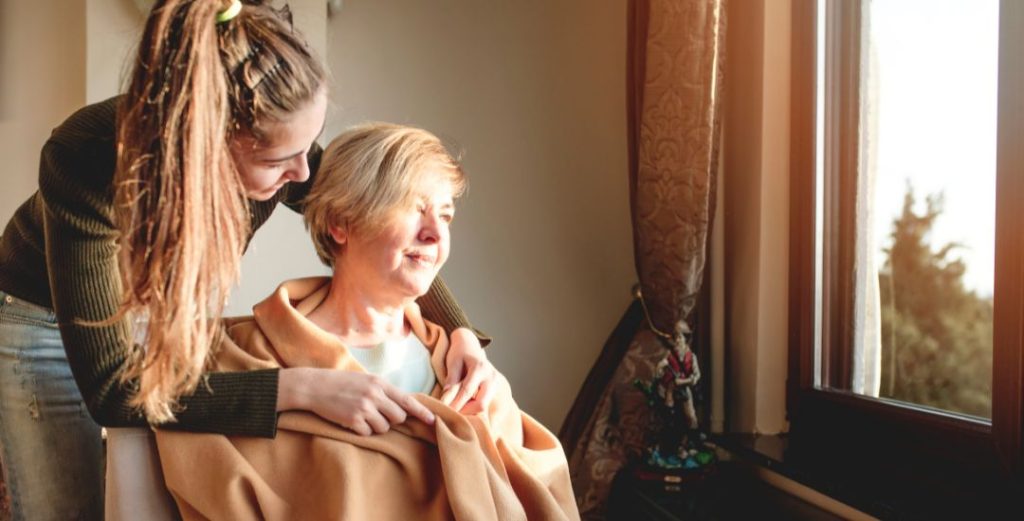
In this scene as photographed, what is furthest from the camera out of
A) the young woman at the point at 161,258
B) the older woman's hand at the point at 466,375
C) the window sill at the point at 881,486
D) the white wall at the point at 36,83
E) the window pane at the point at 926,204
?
the white wall at the point at 36,83

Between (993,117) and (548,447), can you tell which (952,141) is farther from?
(548,447)

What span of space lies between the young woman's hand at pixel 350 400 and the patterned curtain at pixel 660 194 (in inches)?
43.4

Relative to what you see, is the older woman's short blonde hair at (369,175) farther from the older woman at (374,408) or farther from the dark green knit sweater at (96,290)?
the dark green knit sweater at (96,290)

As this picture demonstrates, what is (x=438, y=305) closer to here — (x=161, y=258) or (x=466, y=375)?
(x=466, y=375)

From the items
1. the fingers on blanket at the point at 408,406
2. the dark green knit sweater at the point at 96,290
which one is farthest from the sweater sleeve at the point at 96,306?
the fingers on blanket at the point at 408,406

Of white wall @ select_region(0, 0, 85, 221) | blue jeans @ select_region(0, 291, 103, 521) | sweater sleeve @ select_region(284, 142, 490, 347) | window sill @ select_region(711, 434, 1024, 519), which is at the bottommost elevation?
window sill @ select_region(711, 434, 1024, 519)

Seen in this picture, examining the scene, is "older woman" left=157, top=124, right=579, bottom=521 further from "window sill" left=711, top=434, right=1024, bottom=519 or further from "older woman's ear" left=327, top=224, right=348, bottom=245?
"window sill" left=711, top=434, right=1024, bottom=519

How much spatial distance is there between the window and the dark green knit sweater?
3.66 ft

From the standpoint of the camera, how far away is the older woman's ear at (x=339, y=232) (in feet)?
4.62

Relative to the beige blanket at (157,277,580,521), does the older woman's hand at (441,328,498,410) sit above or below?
above

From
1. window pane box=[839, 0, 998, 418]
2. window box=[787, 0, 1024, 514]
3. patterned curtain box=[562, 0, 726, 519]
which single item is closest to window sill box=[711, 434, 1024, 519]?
window box=[787, 0, 1024, 514]

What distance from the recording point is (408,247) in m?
1.37

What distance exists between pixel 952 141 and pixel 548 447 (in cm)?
99

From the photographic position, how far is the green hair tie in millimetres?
1017
